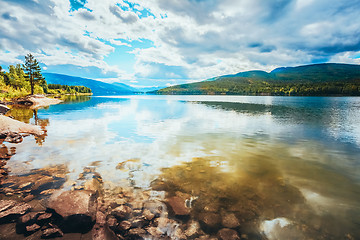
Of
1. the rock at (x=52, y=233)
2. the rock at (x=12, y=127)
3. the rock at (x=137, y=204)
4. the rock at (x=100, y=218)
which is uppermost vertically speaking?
the rock at (x=12, y=127)

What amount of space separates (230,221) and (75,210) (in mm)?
6802

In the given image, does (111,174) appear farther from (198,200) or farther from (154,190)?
(198,200)

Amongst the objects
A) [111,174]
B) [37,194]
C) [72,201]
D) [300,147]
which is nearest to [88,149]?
[111,174]

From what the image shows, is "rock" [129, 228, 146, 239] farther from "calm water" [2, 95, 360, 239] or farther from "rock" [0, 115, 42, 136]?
"rock" [0, 115, 42, 136]

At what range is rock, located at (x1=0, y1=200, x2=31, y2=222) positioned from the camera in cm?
703

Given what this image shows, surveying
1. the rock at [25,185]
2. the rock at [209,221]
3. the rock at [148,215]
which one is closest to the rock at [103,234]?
the rock at [148,215]

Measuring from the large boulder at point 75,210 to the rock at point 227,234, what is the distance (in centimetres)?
533

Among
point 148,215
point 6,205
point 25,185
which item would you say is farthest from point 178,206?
point 25,185

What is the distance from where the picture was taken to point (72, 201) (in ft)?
25.1

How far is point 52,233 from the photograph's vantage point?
6379 mm

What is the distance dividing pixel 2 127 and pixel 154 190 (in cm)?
2285

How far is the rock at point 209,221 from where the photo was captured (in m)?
7.29

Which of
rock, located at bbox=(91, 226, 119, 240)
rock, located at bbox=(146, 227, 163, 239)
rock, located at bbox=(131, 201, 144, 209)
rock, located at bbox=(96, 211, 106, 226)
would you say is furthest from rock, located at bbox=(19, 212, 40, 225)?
rock, located at bbox=(146, 227, 163, 239)

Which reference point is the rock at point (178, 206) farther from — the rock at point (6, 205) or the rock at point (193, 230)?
the rock at point (6, 205)
